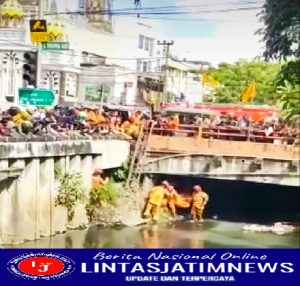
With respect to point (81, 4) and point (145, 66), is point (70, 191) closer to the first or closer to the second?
point (145, 66)

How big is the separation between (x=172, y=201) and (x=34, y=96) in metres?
0.86

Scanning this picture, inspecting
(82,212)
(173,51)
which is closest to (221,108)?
(173,51)

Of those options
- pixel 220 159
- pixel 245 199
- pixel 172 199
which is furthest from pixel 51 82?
pixel 245 199

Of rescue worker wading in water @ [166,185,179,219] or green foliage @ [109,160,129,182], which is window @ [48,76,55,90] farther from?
rescue worker wading in water @ [166,185,179,219]

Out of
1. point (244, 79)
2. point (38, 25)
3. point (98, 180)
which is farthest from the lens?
point (98, 180)

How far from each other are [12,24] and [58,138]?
0.58 meters

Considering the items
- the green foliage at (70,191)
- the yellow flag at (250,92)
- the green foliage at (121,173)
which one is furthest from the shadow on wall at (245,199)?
the yellow flag at (250,92)

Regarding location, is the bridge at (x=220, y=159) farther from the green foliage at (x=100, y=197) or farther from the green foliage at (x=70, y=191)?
the green foliage at (x=70, y=191)

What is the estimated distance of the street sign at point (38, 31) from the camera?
3104 millimetres

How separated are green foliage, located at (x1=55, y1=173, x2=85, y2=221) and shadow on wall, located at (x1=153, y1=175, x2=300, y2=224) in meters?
0.40

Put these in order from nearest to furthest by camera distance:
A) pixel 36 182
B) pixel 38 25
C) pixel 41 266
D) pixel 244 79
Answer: pixel 41 266 < pixel 38 25 < pixel 244 79 < pixel 36 182

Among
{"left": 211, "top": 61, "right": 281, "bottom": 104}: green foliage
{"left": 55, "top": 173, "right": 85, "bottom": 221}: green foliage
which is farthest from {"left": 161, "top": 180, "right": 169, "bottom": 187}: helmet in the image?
{"left": 211, "top": 61, "right": 281, "bottom": 104}: green foliage

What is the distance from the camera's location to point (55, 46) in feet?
10.3

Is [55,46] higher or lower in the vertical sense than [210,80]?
higher
